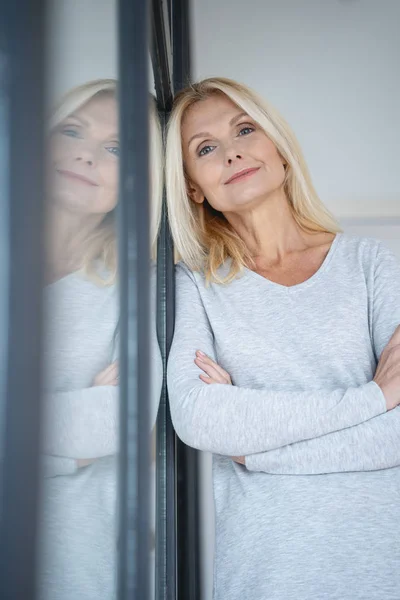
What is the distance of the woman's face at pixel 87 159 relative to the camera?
332 millimetres

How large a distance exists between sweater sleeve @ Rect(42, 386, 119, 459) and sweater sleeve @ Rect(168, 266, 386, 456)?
1.65ft

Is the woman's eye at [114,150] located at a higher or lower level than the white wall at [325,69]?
lower

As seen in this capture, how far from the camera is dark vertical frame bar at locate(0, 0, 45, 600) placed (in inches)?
10.5

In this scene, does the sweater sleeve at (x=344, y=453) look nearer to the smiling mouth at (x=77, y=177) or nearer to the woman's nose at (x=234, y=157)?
the woman's nose at (x=234, y=157)

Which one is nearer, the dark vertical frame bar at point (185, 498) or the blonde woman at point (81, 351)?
the blonde woman at point (81, 351)

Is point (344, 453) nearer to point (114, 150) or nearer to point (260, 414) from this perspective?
point (260, 414)

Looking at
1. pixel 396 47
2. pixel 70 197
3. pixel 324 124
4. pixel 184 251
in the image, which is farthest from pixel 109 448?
pixel 396 47

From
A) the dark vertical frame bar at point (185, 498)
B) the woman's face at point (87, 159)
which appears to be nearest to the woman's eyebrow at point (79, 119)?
the woman's face at point (87, 159)

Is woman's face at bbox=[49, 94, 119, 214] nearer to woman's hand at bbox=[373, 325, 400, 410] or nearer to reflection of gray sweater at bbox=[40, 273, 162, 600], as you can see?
reflection of gray sweater at bbox=[40, 273, 162, 600]

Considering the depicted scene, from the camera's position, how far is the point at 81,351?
0.42 metres

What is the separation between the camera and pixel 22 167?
28cm

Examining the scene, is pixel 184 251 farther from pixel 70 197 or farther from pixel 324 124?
pixel 324 124

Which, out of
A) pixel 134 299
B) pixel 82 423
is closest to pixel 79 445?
pixel 82 423

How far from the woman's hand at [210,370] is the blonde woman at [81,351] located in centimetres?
56
